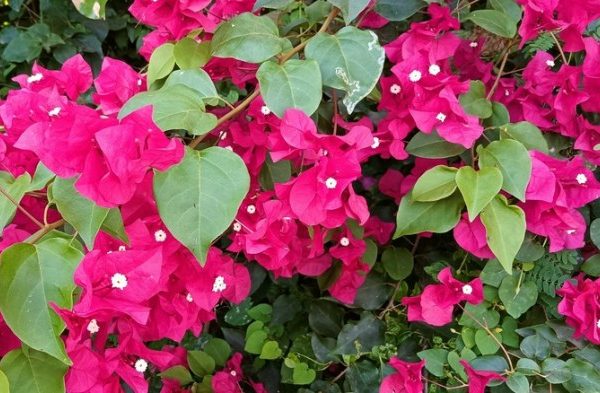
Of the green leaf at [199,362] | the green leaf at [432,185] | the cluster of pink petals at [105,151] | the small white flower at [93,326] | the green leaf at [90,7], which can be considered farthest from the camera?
the green leaf at [199,362]

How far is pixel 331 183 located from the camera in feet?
2.62

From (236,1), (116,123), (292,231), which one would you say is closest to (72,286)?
(116,123)

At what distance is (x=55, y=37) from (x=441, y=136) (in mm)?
1267

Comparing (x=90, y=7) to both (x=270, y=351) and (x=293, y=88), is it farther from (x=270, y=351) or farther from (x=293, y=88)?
(x=270, y=351)

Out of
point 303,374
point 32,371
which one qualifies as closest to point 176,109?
point 32,371

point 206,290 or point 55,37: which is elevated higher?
point 206,290

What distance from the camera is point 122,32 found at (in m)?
1.89

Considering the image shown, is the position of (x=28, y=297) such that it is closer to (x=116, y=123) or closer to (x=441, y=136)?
(x=116, y=123)

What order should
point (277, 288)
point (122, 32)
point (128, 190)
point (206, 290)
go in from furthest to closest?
point (122, 32)
point (277, 288)
point (206, 290)
point (128, 190)

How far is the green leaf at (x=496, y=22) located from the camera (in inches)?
38.2

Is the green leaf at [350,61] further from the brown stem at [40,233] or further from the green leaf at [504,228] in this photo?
the brown stem at [40,233]

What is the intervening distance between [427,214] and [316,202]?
0.55 ft

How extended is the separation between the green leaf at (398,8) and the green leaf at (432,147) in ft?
0.58

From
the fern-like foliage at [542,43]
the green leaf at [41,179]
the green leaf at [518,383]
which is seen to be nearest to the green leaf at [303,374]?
the green leaf at [518,383]
